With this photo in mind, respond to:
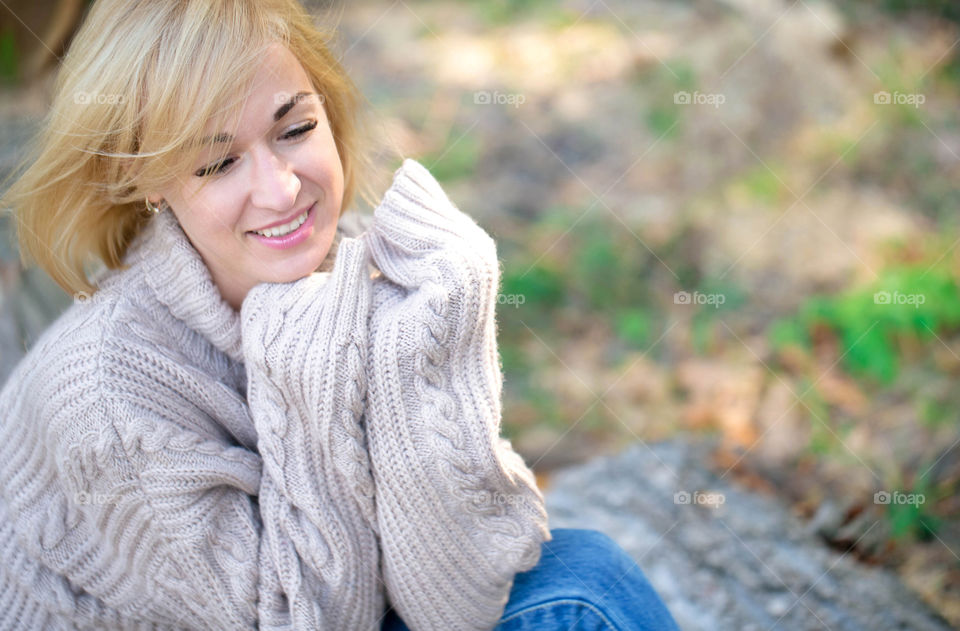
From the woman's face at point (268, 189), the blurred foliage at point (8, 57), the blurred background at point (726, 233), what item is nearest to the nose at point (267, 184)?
the woman's face at point (268, 189)

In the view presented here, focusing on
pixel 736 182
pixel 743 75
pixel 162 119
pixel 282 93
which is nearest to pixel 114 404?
pixel 162 119

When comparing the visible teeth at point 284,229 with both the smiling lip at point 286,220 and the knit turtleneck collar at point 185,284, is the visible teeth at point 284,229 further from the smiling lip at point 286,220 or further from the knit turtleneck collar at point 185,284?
the knit turtleneck collar at point 185,284

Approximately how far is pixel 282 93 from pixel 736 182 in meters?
2.46

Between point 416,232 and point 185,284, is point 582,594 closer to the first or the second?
point 416,232

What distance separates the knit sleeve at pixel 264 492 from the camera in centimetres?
130

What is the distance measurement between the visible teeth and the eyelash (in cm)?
12

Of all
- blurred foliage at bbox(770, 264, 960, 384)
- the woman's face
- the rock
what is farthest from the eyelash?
blurred foliage at bbox(770, 264, 960, 384)

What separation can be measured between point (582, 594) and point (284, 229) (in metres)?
0.82

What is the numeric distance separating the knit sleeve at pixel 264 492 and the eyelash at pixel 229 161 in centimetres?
23

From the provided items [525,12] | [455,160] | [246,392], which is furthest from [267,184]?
[525,12]

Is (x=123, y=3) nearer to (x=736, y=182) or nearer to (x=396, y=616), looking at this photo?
(x=396, y=616)

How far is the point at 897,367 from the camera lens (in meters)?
2.71

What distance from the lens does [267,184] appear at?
136 centimetres

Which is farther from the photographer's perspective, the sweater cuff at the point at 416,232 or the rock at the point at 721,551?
the rock at the point at 721,551
